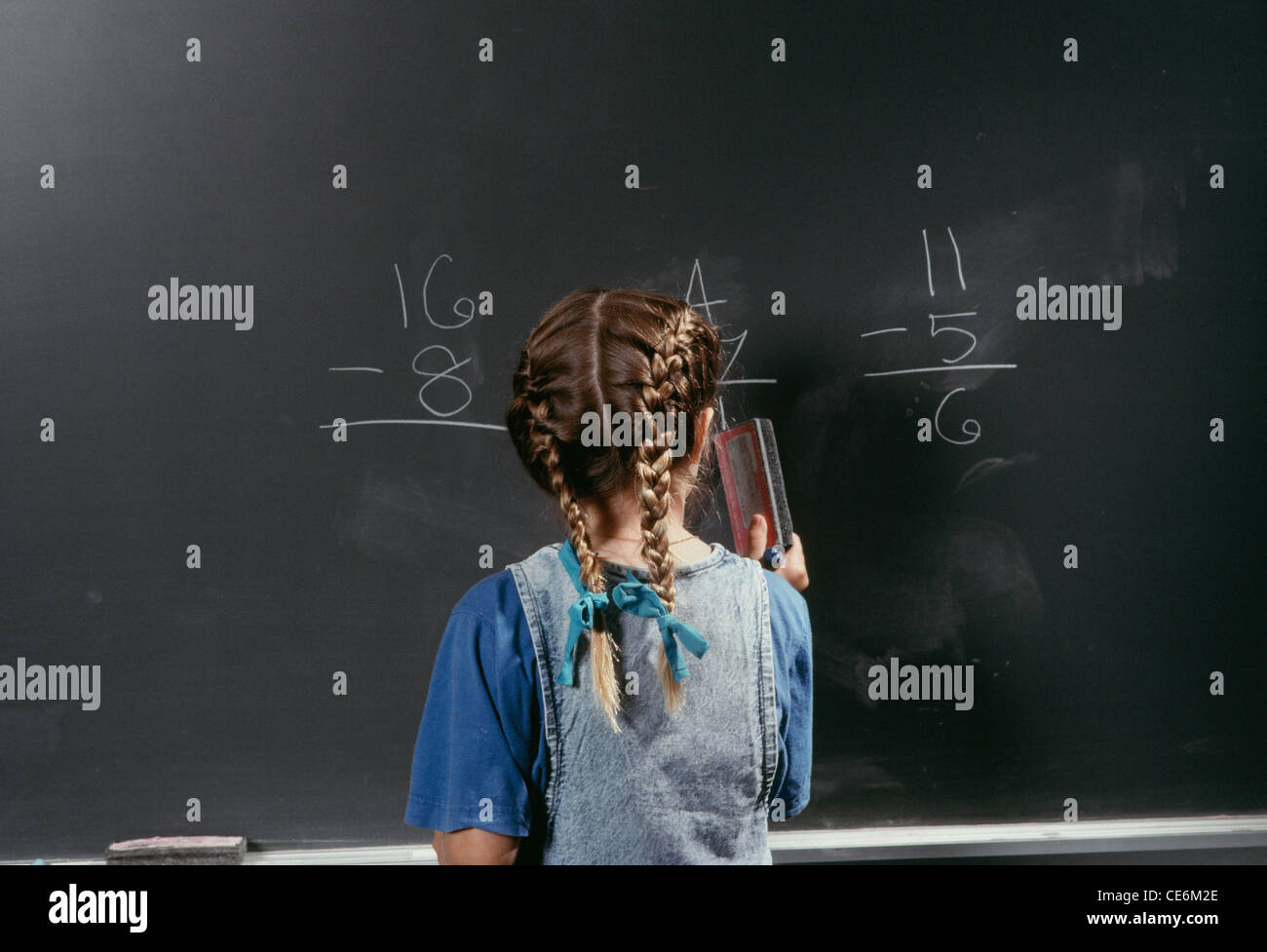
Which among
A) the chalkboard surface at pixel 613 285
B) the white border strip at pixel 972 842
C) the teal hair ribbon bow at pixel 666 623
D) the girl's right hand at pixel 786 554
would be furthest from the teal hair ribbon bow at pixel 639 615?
the white border strip at pixel 972 842

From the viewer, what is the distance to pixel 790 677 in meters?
0.91

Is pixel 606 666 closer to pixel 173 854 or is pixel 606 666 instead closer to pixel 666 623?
pixel 666 623

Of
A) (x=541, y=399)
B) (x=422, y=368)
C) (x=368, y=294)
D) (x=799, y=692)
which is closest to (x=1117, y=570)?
(x=799, y=692)

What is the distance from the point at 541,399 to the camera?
2.84 ft

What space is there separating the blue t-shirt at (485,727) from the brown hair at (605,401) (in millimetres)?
76

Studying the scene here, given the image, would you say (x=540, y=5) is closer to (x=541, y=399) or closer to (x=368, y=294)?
(x=368, y=294)

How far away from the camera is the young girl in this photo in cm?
84

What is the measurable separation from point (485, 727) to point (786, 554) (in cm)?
48

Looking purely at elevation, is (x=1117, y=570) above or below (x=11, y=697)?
above

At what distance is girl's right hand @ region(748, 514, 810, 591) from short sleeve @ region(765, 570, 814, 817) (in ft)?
0.58

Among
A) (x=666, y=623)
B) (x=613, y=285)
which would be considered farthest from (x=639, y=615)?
(x=613, y=285)

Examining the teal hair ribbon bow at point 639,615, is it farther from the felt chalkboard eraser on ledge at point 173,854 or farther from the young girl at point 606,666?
the felt chalkboard eraser on ledge at point 173,854

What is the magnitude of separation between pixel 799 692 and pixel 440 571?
560 mm

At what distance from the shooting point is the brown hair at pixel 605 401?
2.75ft
